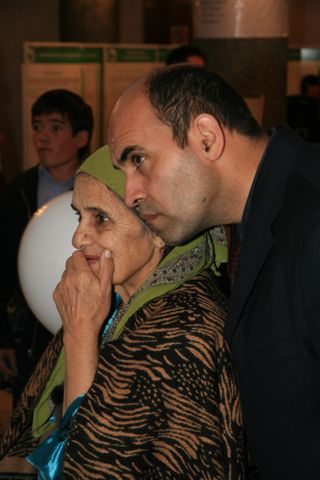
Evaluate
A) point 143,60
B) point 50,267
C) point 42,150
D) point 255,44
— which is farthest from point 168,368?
point 143,60

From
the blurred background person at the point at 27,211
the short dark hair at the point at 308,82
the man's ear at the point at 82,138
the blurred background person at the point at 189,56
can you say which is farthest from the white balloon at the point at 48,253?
the short dark hair at the point at 308,82

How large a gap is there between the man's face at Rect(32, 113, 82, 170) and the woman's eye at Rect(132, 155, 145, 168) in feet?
8.02

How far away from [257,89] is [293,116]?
10.0 feet

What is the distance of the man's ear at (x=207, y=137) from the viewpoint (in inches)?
76.1

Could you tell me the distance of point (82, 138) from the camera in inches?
180

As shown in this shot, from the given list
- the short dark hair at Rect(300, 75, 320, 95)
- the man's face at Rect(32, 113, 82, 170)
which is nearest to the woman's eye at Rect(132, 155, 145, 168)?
the man's face at Rect(32, 113, 82, 170)

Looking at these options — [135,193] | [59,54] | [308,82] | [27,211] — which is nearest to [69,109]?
[27,211]

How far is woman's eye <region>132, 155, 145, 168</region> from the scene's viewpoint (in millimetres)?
1998

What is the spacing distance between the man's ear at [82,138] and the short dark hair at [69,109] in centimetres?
2

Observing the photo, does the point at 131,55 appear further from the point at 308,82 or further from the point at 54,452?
the point at 54,452

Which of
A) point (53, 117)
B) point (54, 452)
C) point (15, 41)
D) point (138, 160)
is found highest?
point (138, 160)

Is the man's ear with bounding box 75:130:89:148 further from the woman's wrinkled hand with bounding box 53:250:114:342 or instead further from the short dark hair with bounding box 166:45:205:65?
the woman's wrinkled hand with bounding box 53:250:114:342

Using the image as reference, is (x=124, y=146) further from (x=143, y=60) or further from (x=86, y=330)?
(x=143, y=60)

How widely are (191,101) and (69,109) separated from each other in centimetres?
268
